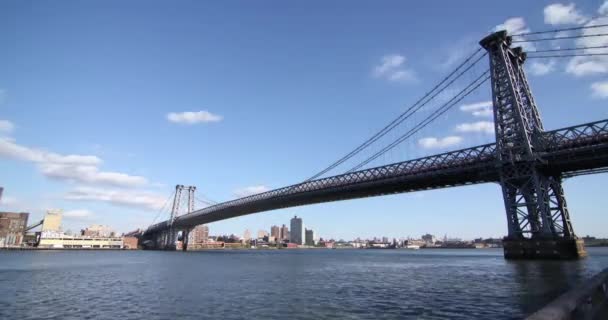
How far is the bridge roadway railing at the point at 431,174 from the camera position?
1738 inches

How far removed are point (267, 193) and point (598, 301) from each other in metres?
86.7

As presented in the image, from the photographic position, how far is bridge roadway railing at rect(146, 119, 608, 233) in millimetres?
44156

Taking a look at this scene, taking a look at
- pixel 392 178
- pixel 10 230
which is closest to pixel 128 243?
pixel 10 230

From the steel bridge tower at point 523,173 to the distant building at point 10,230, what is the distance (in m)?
209

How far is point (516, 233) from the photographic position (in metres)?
46.7

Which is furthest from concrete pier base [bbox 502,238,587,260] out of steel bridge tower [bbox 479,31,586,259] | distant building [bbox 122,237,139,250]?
distant building [bbox 122,237,139,250]

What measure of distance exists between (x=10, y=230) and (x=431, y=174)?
22099 centimetres

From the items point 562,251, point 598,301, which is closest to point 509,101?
point 562,251

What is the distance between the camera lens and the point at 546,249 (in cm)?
4322

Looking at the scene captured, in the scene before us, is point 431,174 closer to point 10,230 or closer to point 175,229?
point 175,229

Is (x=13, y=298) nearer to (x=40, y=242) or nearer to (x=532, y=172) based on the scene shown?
(x=532, y=172)

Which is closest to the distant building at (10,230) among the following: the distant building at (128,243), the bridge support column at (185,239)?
the distant building at (128,243)

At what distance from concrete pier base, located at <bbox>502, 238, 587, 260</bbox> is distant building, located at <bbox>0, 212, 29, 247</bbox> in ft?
685

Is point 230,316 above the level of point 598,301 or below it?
below
